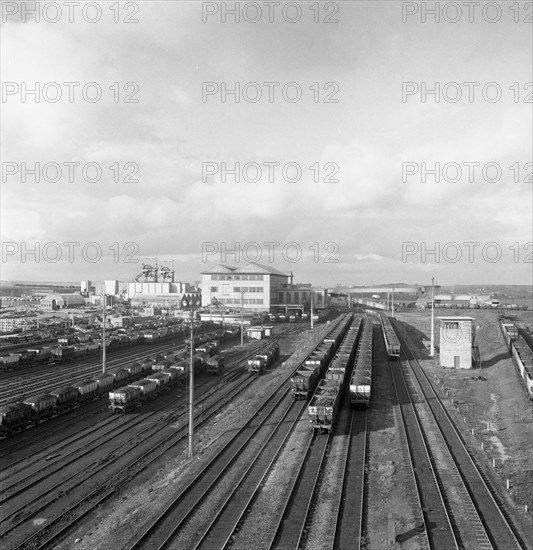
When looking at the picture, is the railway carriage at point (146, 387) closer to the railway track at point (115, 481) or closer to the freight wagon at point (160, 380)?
the freight wagon at point (160, 380)

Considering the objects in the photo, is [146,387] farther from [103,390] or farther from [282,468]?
[282,468]

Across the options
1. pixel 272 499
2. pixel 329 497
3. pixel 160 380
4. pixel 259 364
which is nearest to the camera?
pixel 272 499

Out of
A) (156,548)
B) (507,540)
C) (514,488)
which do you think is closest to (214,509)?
(156,548)

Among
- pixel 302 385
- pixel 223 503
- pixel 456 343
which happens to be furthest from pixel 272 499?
pixel 456 343

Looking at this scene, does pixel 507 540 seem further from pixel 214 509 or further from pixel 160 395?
pixel 160 395

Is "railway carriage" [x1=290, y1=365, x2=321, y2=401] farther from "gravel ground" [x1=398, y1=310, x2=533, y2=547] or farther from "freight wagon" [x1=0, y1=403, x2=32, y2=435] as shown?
"freight wagon" [x1=0, y1=403, x2=32, y2=435]

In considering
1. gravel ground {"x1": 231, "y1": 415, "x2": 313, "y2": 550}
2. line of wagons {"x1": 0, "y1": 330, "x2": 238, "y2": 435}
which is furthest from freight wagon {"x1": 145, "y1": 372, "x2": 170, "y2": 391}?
gravel ground {"x1": 231, "y1": 415, "x2": 313, "y2": 550}

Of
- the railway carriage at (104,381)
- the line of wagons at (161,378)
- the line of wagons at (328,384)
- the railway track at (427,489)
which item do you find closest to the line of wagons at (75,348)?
the line of wagons at (161,378)
